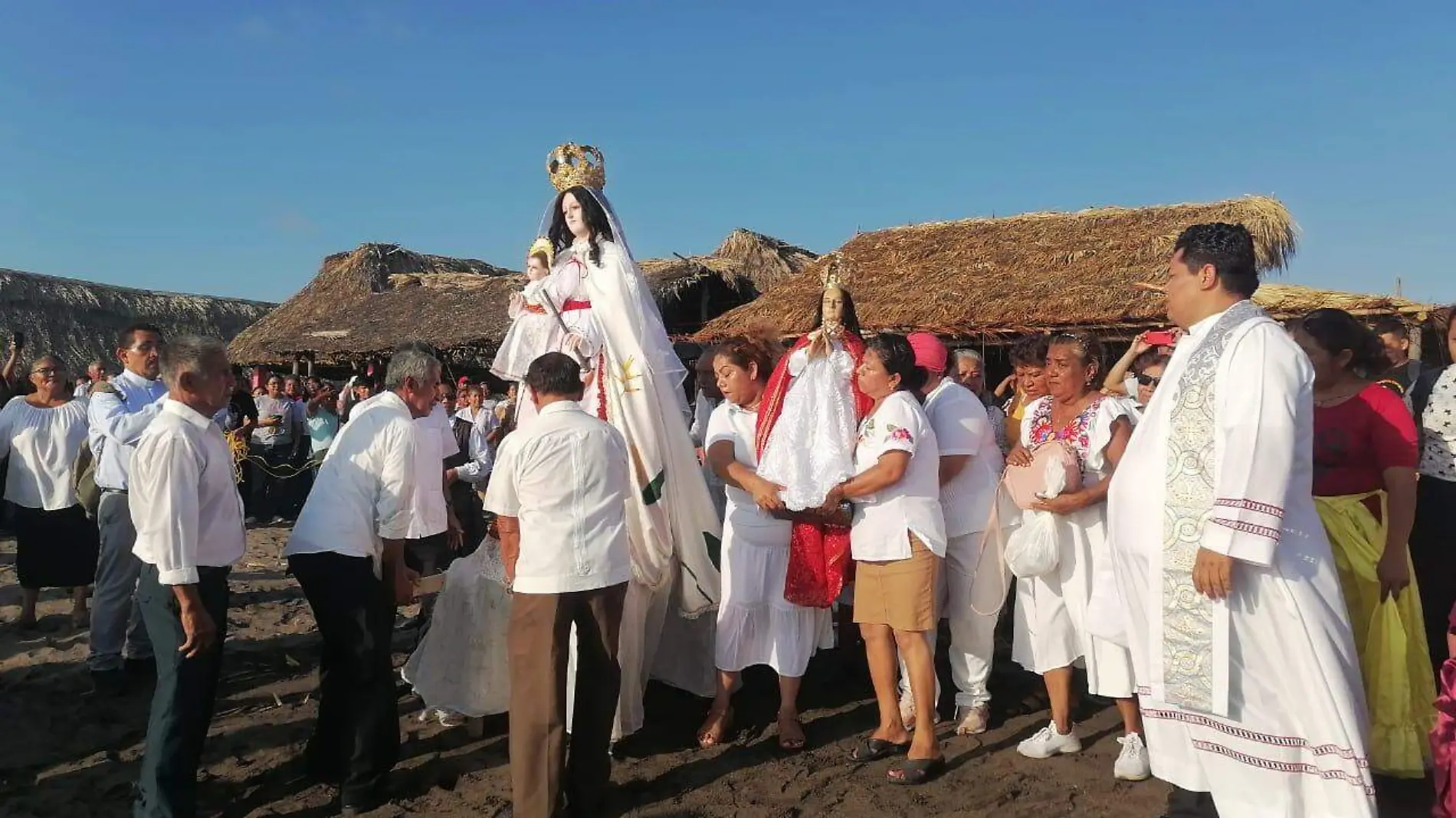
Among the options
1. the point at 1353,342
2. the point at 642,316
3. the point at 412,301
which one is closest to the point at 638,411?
the point at 642,316

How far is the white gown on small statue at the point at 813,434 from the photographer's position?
4.10m

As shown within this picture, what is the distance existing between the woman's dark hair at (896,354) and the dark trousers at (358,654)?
224cm

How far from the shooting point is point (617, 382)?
4.60m

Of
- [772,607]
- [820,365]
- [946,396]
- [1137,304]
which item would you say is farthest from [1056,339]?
[1137,304]

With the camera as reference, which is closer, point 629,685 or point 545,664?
point 545,664

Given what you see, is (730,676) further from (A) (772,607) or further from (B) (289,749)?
(B) (289,749)

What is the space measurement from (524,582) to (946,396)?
218 centimetres

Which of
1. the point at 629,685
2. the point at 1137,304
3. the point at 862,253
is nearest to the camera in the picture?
the point at 629,685

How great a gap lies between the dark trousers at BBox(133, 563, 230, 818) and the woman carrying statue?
2.33 metres

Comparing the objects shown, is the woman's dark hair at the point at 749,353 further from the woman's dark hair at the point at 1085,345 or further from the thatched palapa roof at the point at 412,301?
the thatched palapa roof at the point at 412,301

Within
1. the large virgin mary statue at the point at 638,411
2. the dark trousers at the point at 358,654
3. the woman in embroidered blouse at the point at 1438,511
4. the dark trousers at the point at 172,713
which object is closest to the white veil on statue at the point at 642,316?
the large virgin mary statue at the point at 638,411

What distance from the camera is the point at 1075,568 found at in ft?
13.7

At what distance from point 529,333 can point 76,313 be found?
74.3 ft

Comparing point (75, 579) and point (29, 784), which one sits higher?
point (75, 579)
